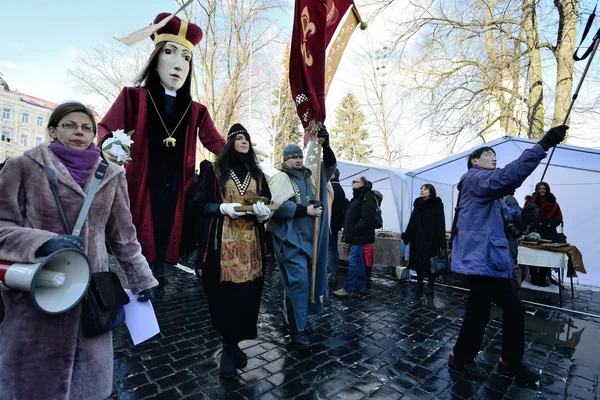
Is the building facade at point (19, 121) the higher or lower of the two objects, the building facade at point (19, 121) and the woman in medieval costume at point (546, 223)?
the higher

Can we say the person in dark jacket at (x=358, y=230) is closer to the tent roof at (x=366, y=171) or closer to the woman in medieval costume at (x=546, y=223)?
the woman in medieval costume at (x=546, y=223)

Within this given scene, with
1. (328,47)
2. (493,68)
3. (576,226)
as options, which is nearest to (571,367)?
(328,47)

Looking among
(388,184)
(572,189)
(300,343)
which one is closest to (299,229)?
(300,343)

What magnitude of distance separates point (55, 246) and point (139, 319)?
62cm

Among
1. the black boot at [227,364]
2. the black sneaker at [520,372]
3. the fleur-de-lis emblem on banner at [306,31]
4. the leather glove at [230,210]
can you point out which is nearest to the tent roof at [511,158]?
the black sneaker at [520,372]

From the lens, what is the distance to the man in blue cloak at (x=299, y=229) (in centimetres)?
330

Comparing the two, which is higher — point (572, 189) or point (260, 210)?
point (572, 189)

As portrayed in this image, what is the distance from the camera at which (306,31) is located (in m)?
3.21

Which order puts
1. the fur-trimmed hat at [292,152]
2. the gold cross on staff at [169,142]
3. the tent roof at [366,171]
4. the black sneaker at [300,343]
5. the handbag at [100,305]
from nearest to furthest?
the handbag at [100,305], the gold cross on staff at [169,142], the black sneaker at [300,343], the fur-trimmed hat at [292,152], the tent roof at [366,171]

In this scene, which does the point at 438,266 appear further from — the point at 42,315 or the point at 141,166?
the point at 42,315

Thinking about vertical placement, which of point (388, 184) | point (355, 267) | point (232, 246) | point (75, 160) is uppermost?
point (388, 184)

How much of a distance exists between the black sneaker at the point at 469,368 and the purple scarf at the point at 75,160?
3.40m

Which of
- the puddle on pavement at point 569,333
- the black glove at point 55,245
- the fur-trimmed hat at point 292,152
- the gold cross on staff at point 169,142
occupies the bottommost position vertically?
the puddle on pavement at point 569,333

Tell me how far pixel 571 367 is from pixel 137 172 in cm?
462
